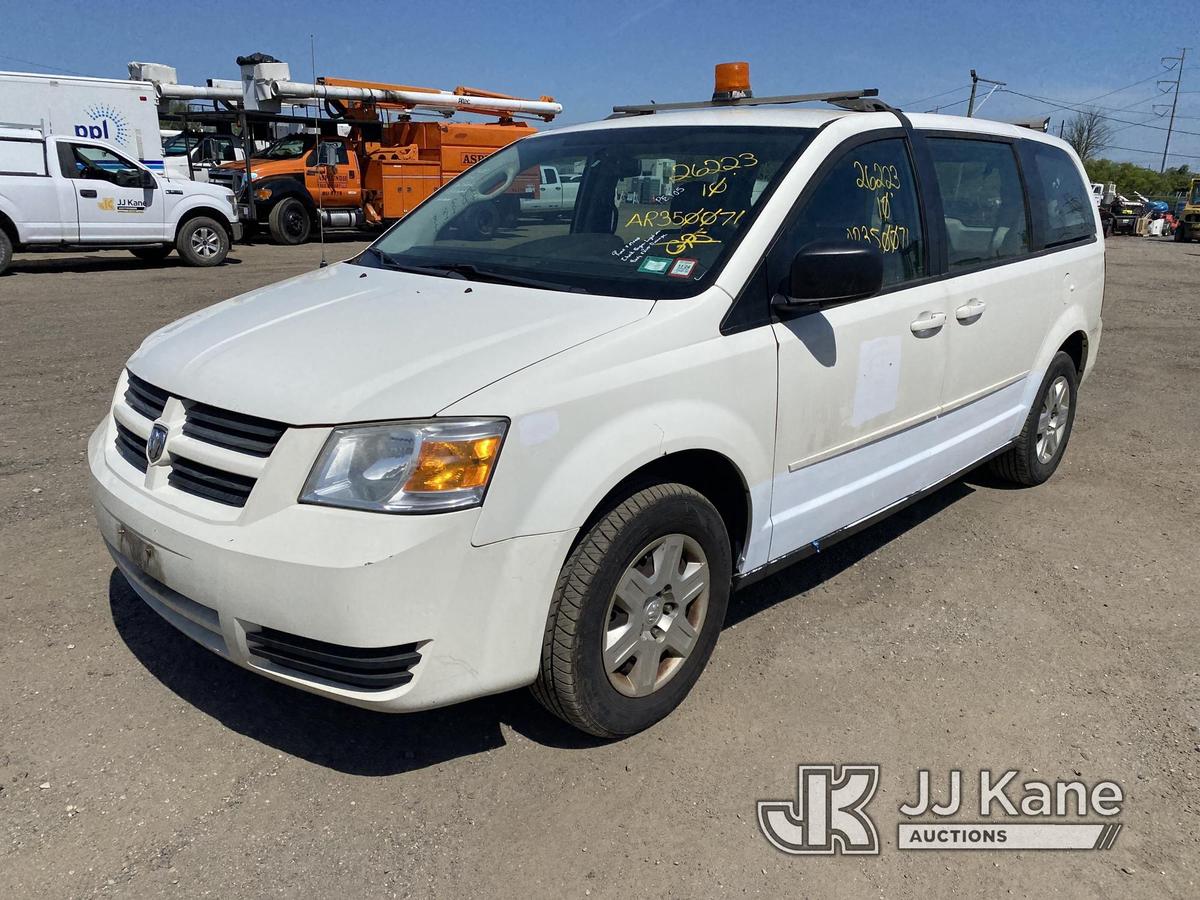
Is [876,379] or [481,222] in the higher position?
[481,222]

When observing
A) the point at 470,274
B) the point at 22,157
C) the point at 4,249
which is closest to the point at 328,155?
the point at 22,157

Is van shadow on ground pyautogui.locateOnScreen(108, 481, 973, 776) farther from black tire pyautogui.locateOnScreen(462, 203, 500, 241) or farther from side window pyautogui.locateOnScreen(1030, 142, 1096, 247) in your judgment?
side window pyautogui.locateOnScreen(1030, 142, 1096, 247)

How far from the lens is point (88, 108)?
1627 cm

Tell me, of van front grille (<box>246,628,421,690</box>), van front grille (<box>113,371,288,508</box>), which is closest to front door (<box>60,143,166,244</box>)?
van front grille (<box>113,371,288,508</box>)

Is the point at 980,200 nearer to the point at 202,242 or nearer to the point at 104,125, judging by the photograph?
the point at 202,242

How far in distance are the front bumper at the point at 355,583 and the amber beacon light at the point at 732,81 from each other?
2.74 meters

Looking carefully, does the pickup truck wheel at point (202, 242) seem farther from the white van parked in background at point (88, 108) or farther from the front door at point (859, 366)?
the front door at point (859, 366)

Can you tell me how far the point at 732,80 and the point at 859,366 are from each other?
181 centimetres

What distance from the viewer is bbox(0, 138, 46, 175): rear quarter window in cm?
1244

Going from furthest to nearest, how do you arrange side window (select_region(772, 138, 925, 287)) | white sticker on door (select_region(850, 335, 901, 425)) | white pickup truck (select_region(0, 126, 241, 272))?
white pickup truck (select_region(0, 126, 241, 272)) → white sticker on door (select_region(850, 335, 901, 425)) → side window (select_region(772, 138, 925, 287))

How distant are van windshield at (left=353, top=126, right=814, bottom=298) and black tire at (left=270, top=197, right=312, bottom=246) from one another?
15.8 meters

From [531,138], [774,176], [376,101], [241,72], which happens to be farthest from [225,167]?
[774,176]

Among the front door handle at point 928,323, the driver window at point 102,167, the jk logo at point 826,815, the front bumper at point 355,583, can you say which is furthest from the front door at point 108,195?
the jk logo at point 826,815

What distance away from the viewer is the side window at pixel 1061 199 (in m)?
4.56
